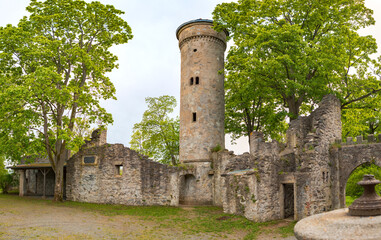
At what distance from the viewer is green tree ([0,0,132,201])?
19.1m

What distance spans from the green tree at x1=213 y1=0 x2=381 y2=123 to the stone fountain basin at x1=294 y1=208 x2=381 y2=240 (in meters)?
13.9

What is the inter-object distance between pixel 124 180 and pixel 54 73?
8.89 meters

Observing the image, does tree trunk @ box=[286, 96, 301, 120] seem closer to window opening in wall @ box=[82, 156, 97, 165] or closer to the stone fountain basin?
window opening in wall @ box=[82, 156, 97, 165]

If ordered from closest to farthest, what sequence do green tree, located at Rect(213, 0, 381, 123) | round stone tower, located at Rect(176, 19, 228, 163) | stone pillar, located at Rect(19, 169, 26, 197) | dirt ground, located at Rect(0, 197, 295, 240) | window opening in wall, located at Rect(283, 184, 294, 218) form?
dirt ground, located at Rect(0, 197, 295, 240) → window opening in wall, located at Rect(283, 184, 294, 218) → green tree, located at Rect(213, 0, 381, 123) → round stone tower, located at Rect(176, 19, 228, 163) → stone pillar, located at Rect(19, 169, 26, 197)

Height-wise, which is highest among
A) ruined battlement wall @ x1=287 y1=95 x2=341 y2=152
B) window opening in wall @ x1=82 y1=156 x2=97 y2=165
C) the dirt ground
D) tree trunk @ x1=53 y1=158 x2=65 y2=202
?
ruined battlement wall @ x1=287 y1=95 x2=341 y2=152

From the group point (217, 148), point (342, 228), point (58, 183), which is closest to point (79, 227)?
point (58, 183)

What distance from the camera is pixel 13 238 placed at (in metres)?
11.3

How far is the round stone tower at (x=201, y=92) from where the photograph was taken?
26125mm

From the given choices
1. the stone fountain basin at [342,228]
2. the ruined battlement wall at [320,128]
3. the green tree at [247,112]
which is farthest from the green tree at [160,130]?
the stone fountain basin at [342,228]

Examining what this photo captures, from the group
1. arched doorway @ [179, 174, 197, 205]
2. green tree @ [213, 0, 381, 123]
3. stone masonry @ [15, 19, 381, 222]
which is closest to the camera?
stone masonry @ [15, 19, 381, 222]

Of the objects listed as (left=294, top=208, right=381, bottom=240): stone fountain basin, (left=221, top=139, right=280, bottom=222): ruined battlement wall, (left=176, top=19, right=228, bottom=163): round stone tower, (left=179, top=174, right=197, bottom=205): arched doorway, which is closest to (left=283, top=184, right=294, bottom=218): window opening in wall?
(left=221, top=139, right=280, bottom=222): ruined battlement wall

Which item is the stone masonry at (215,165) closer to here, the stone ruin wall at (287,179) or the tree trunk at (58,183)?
the stone ruin wall at (287,179)

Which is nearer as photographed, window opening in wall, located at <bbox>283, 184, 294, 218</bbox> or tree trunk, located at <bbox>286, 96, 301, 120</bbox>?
window opening in wall, located at <bbox>283, 184, 294, 218</bbox>

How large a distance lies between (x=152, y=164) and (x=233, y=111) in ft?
33.9
